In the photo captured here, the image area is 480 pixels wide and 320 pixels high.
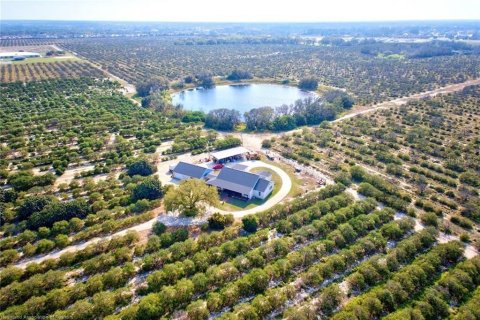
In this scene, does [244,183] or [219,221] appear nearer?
[219,221]

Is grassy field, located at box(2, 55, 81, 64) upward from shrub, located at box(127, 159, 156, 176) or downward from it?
upward

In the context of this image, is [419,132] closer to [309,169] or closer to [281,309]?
[309,169]

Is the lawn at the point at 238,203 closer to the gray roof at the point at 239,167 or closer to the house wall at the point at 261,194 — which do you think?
the house wall at the point at 261,194

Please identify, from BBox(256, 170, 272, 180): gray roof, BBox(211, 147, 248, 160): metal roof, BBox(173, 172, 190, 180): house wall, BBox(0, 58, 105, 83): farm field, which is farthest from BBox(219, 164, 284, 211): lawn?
BBox(0, 58, 105, 83): farm field

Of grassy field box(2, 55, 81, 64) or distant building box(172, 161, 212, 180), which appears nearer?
distant building box(172, 161, 212, 180)

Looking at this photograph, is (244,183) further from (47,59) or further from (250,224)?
(47,59)

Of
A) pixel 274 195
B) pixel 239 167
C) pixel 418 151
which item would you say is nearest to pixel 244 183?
pixel 274 195

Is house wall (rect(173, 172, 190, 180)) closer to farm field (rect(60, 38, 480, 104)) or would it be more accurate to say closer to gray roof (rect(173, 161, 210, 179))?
gray roof (rect(173, 161, 210, 179))
